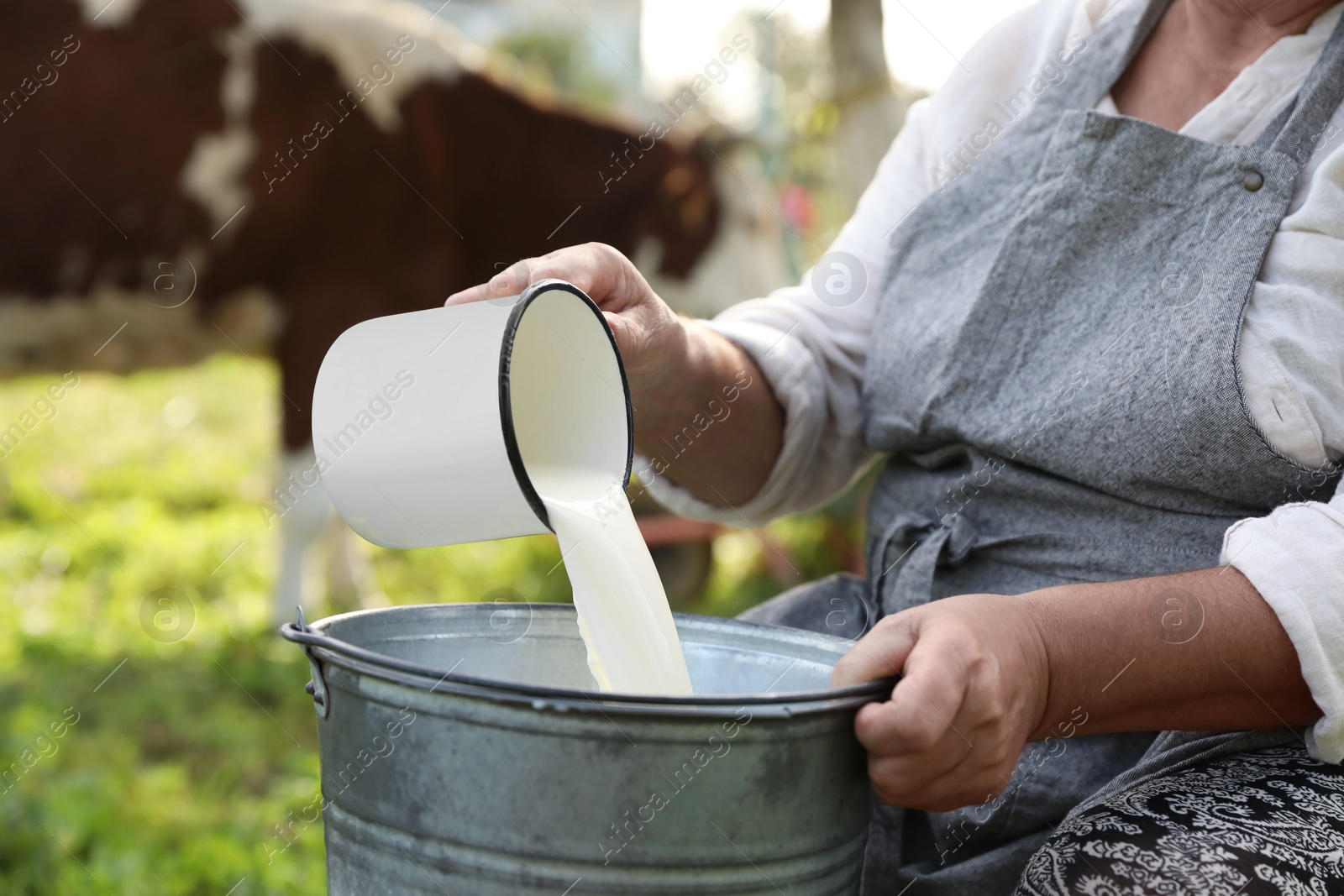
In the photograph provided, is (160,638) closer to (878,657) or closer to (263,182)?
(263,182)

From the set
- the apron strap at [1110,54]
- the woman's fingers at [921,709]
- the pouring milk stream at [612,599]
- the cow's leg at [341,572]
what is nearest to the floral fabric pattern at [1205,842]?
the woman's fingers at [921,709]

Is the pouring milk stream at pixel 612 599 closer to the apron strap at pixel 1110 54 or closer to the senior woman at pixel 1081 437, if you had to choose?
the senior woman at pixel 1081 437

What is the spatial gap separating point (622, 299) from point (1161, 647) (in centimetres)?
58

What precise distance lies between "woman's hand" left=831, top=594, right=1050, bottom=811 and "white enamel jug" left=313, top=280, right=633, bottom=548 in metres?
0.30

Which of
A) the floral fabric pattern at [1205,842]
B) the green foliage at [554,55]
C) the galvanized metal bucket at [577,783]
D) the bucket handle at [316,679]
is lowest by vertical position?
the green foliage at [554,55]

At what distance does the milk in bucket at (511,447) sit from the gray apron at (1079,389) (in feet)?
1.11

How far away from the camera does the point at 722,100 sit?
15.3 feet

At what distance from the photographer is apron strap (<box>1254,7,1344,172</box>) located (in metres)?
1.11

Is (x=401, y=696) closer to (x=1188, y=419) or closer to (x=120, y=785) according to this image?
(x=1188, y=419)

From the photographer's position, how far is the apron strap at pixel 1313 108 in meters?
1.11

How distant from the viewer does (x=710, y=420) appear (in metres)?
1.36

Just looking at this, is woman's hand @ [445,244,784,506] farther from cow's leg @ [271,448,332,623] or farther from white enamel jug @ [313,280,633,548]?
cow's leg @ [271,448,332,623]

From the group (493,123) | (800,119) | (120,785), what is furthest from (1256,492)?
(800,119)

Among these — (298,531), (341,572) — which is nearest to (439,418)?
(298,531)
